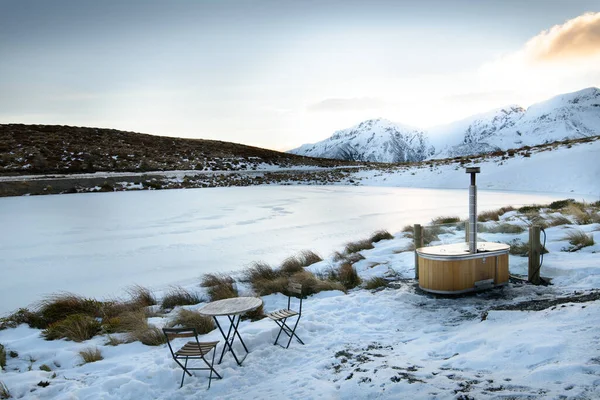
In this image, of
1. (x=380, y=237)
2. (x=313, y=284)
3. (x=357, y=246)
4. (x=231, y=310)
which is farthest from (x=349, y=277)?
(x=380, y=237)

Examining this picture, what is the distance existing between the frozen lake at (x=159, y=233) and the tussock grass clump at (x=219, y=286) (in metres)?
0.75

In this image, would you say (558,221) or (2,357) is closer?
(2,357)

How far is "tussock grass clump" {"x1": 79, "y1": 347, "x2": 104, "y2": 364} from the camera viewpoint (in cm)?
541

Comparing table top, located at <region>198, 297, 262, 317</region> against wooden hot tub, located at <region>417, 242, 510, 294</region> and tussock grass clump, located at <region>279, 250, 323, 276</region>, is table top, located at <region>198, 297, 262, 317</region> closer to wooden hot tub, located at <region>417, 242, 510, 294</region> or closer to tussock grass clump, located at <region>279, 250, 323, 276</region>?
wooden hot tub, located at <region>417, 242, 510, 294</region>

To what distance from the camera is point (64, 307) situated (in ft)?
22.9

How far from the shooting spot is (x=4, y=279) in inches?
345

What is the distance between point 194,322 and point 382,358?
3.05 m

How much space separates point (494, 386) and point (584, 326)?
1.72 metres

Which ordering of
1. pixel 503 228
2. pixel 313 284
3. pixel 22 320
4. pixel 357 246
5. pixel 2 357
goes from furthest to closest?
pixel 357 246 < pixel 503 228 < pixel 313 284 < pixel 22 320 < pixel 2 357

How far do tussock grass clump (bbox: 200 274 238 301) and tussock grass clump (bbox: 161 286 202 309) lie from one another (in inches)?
11.9

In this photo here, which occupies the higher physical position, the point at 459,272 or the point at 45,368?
the point at 459,272

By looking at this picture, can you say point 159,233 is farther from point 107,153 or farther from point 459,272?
point 107,153

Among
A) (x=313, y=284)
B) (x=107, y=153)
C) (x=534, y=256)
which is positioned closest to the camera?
(x=534, y=256)

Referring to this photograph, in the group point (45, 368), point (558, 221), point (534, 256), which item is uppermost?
point (558, 221)
